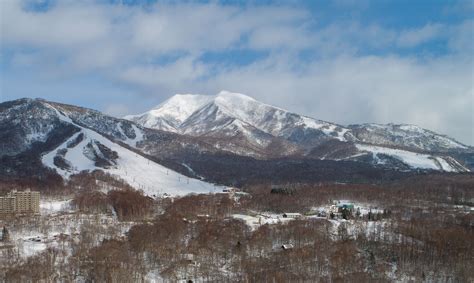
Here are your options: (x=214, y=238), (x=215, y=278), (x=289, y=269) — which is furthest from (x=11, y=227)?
(x=289, y=269)

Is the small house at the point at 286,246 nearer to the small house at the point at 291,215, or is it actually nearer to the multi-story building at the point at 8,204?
the small house at the point at 291,215

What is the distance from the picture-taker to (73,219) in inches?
5679

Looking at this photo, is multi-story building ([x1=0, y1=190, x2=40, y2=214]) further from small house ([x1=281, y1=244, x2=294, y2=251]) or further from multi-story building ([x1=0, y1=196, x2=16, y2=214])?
small house ([x1=281, y1=244, x2=294, y2=251])

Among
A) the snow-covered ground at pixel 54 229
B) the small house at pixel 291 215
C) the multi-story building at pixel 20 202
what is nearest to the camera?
the snow-covered ground at pixel 54 229

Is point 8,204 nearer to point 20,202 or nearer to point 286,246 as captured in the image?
point 20,202

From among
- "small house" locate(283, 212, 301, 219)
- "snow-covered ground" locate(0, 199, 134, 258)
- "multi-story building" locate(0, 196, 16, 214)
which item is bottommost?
"snow-covered ground" locate(0, 199, 134, 258)

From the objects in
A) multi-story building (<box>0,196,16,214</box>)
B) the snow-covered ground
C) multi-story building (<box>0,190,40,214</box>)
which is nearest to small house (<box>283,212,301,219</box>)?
the snow-covered ground

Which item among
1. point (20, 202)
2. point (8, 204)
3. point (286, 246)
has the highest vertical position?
point (20, 202)

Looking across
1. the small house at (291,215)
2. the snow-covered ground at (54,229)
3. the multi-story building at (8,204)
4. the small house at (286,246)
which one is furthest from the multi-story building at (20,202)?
the small house at (286,246)

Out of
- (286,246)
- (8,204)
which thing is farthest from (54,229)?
(286,246)

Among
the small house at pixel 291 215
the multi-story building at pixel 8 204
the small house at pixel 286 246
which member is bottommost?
the small house at pixel 286 246

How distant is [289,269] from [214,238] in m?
25.3

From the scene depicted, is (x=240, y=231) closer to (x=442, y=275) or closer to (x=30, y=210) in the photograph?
(x=442, y=275)

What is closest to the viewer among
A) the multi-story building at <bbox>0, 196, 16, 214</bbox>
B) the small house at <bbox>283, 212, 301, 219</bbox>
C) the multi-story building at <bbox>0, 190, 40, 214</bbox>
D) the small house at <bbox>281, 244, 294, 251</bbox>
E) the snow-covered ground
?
the snow-covered ground
